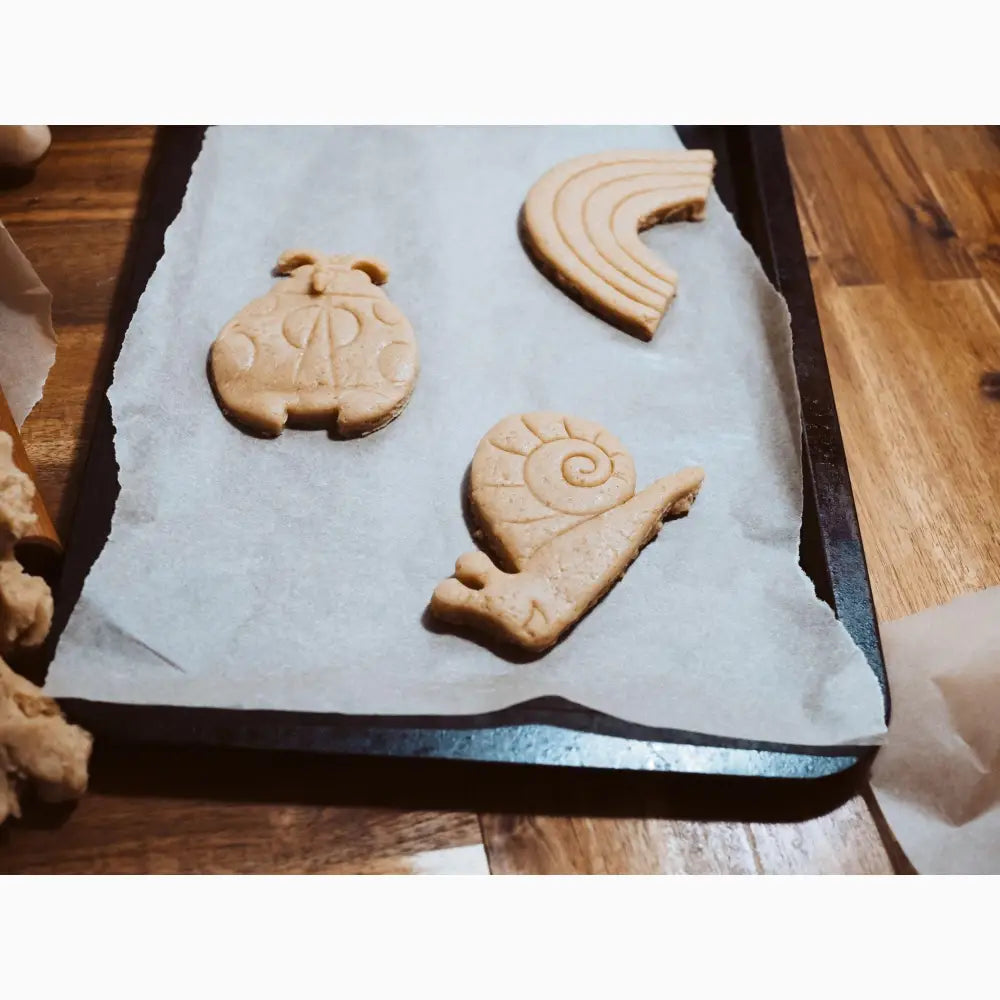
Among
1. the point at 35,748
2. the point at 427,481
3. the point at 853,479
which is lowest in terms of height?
the point at 35,748

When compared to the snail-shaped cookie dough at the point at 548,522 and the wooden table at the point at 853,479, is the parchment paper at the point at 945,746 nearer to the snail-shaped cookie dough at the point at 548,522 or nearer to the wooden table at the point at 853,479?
the wooden table at the point at 853,479

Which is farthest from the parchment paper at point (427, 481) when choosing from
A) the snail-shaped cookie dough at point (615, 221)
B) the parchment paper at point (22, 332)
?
the parchment paper at point (22, 332)

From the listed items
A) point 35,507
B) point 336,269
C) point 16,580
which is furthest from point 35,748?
point 336,269

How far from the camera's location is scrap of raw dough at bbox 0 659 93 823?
1.12 metres

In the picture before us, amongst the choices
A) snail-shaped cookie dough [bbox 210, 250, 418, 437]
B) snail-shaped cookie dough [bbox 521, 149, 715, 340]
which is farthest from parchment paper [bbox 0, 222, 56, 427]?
snail-shaped cookie dough [bbox 521, 149, 715, 340]

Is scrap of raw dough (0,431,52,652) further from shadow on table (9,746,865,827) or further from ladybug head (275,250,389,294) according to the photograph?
ladybug head (275,250,389,294)

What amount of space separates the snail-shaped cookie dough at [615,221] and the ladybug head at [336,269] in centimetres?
28

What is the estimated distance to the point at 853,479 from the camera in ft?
5.10

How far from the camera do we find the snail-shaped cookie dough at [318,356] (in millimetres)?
1459

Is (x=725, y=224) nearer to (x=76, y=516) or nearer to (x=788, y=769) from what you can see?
(x=788, y=769)

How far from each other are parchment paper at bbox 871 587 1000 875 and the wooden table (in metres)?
0.04

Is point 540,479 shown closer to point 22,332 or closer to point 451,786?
point 451,786

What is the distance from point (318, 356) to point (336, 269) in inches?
7.7

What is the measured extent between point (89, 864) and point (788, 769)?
831 mm
